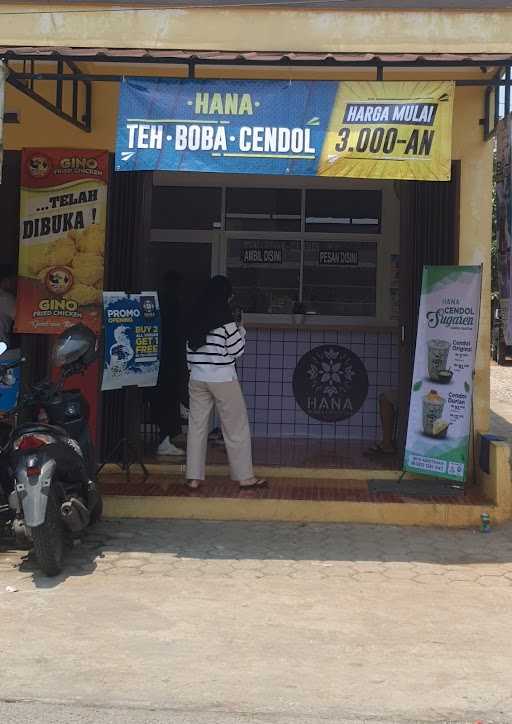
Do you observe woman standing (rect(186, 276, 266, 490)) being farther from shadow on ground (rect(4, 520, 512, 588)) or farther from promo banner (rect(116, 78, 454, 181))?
promo banner (rect(116, 78, 454, 181))

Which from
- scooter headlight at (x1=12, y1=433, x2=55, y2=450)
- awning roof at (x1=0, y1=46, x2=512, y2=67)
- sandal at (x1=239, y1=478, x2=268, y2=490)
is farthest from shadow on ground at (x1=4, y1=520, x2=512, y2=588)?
awning roof at (x1=0, y1=46, x2=512, y2=67)

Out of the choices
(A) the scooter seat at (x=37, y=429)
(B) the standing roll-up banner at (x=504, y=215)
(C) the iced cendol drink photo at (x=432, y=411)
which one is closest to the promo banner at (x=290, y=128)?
(B) the standing roll-up banner at (x=504, y=215)

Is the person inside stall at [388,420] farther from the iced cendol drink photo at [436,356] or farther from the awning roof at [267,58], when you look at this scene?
the awning roof at [267,58]

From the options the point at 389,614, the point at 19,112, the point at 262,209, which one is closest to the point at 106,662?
the point at 389,614

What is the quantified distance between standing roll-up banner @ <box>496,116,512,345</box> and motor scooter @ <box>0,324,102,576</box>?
10.6 ft

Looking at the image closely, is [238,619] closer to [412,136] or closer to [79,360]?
[79,360]

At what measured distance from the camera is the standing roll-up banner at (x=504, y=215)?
6160mm

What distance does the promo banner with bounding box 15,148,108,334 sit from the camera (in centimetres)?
725

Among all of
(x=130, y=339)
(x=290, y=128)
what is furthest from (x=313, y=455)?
(x=290, y=128)

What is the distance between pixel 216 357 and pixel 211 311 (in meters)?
0.37

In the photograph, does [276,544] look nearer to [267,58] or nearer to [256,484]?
[256,484]

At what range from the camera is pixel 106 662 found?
12.9ft

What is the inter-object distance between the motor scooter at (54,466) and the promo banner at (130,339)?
875 mm

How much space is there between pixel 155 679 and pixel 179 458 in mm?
4024
